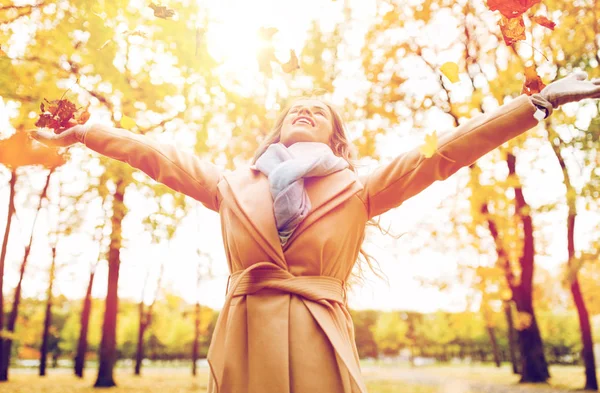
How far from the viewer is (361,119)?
879cm

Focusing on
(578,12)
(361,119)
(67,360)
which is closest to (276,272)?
(578,12)

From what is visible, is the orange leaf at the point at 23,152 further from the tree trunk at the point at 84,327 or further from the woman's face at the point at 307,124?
the tree trunk at the point at 84,327

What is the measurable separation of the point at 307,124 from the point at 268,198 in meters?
0.52

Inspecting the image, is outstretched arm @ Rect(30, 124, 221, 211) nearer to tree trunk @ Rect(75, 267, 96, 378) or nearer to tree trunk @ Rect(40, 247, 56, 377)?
tree trunk @ Rect(75, 267, 96, 378)

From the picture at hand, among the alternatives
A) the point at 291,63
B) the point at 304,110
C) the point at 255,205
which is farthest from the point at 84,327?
the point at 255,205

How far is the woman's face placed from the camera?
2.16m

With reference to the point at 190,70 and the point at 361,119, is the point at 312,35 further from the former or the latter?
the point at 190,70

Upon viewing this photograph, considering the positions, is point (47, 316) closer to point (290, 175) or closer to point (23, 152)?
point (23, 152)

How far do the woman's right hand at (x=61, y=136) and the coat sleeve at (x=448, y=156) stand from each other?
123 cm

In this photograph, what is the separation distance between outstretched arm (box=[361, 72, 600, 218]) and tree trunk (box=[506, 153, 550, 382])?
10074mm

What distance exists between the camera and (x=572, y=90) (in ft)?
5.20

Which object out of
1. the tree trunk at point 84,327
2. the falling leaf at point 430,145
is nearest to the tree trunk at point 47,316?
the tree trunk at point 84,327

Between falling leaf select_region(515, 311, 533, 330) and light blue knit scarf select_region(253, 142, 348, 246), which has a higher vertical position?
light blue knit scarf select_region(253, 142, 348, 246)

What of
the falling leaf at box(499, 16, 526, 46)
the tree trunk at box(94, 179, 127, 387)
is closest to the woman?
the falling leaf at box(499, 16, 526, 46)
